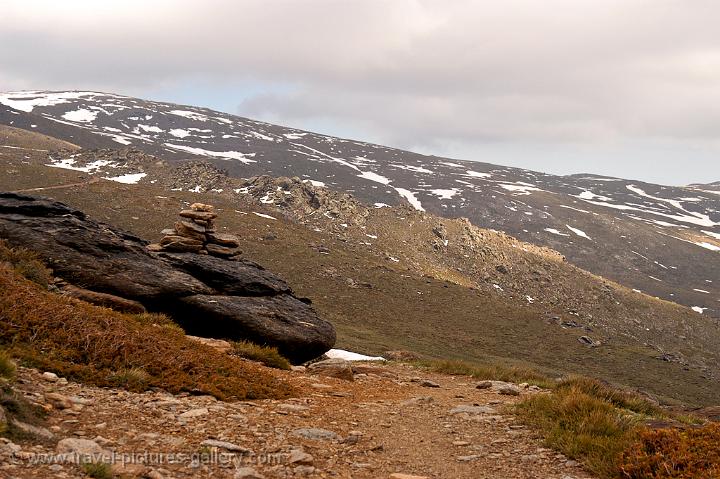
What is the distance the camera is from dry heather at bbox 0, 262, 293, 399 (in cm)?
884

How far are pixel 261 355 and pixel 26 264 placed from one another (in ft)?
23.0

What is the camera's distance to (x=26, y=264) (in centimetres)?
1388

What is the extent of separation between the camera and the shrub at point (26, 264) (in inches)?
532

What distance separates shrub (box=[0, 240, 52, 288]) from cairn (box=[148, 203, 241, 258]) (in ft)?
20.5

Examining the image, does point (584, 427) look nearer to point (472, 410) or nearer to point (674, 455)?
point (674, 455)

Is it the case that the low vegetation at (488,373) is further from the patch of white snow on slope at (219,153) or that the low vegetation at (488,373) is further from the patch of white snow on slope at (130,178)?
the patch of white snow on slope at (219,153)

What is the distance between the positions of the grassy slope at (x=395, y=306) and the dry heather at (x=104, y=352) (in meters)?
28.1

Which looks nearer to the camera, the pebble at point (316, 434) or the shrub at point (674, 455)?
the shrub at point (674, 455)

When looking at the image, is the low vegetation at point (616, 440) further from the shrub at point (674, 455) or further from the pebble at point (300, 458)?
the pebble at point (300, 458)

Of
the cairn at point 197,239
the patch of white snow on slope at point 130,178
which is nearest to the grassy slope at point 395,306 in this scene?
the patch of white snow on slope at point 130,178

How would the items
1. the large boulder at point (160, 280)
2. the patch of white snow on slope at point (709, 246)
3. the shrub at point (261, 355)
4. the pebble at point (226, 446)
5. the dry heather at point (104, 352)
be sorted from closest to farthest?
the pebble at point (226, 446) < the dry heather at point (104, 352) < the shrub at point (261, 355) < the large boulder at point (160, 280) < the patch of white snow on slope at point (709, 246)

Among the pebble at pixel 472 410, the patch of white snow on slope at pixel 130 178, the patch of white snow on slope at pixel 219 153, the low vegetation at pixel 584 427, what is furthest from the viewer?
the patch of white snow on slope at pixel 219 153

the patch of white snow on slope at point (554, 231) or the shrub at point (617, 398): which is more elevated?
the shrub at point (617, 398)

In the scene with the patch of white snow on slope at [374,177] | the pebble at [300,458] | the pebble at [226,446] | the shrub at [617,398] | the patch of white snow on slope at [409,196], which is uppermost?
the patch of white snow on slope at [374,177]
